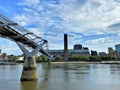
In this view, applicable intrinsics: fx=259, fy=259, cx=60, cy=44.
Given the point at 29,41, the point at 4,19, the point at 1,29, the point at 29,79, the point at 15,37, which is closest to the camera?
the point at 4,19

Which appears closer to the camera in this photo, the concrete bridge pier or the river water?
the river water

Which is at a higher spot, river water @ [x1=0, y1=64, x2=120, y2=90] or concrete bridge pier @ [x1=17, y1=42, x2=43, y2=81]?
concrete bridge pier @ [x1=17, y1=42, x2=43, y2=81]

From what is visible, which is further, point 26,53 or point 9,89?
point 26,53

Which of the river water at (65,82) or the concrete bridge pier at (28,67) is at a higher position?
the concrete bridge pier at (28,67)

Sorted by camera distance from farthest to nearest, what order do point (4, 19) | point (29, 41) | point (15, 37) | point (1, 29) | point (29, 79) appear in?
1. point (29, 41)
2. point (29, 79)
3. point (15, 37)
4. point (1, 29)
5. point (4, 19)

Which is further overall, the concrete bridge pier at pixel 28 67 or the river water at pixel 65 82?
the concrete bridge pier at pixel 28 67

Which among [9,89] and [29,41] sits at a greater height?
[29,41]

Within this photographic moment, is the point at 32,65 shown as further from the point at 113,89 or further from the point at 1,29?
the point at 113,89

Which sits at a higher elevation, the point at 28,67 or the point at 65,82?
the point at 28,67

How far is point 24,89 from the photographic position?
36.8 meters

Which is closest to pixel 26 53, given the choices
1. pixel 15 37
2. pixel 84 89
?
pixel 15 37

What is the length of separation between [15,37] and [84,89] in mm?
15014

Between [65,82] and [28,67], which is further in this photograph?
[28,67]

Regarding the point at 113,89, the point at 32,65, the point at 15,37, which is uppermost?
the point at 15,37
